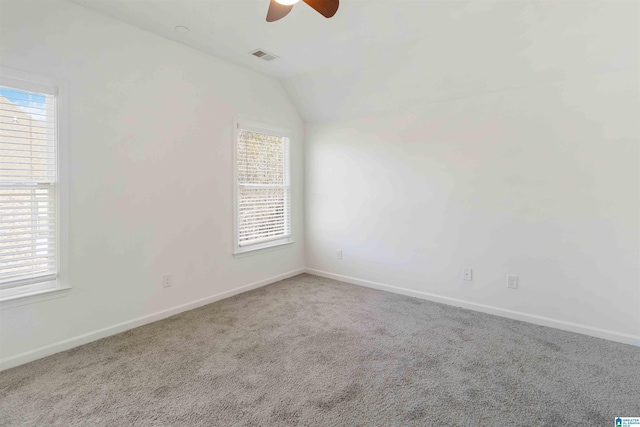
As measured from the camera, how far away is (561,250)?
2.83m

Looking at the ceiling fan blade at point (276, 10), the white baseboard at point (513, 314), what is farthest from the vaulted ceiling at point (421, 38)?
the white baseboard at point (513, 314)

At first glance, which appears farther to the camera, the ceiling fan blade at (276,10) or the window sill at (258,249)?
the window sill at (258,249)

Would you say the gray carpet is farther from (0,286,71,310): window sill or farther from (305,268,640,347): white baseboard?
(0,286,71,310): window sill

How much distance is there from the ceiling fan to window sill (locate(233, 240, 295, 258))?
8.16ft

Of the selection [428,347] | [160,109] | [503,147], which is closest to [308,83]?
[160,109]

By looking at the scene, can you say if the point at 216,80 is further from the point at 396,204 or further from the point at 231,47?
the point at 396,204

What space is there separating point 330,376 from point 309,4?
2351 millimetres

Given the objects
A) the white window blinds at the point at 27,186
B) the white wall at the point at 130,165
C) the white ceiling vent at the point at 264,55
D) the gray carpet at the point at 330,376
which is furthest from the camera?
the white ceiling vent at the point at 264,55

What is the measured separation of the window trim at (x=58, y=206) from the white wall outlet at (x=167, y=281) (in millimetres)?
752

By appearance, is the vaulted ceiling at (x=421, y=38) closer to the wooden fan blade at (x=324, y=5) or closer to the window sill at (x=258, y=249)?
the wooden fan blade at (x=324, y=5)

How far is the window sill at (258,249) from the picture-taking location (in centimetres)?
376

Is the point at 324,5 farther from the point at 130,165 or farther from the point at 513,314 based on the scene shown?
the point at 513,314

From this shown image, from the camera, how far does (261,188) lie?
4039mm

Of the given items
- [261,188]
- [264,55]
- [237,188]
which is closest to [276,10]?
[264,55]
